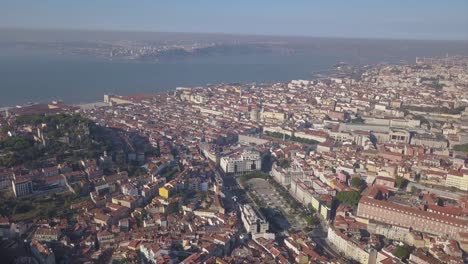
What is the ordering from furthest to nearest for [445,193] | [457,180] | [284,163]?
[284,163] → [457,180] → [445,193]

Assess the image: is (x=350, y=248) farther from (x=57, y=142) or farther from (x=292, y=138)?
(x=57, y=142)

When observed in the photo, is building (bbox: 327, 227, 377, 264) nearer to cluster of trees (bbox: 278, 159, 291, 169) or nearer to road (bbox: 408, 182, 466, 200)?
road (bbox: 408, 182, 466, 200)

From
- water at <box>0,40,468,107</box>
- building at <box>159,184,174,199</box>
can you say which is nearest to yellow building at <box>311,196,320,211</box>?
building at <box>159,184,174,199</box>

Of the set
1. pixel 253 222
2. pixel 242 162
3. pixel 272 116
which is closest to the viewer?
pixel 253 222

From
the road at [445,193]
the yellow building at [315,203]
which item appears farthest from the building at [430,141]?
the yellow building at [315,203]

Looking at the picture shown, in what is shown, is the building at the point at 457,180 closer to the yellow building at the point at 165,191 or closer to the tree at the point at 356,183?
the tree at the point at 356,183

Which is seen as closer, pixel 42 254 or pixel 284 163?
pixel 42 254

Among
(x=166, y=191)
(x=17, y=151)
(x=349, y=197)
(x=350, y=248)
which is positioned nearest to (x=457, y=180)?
(x=349, y=197)
